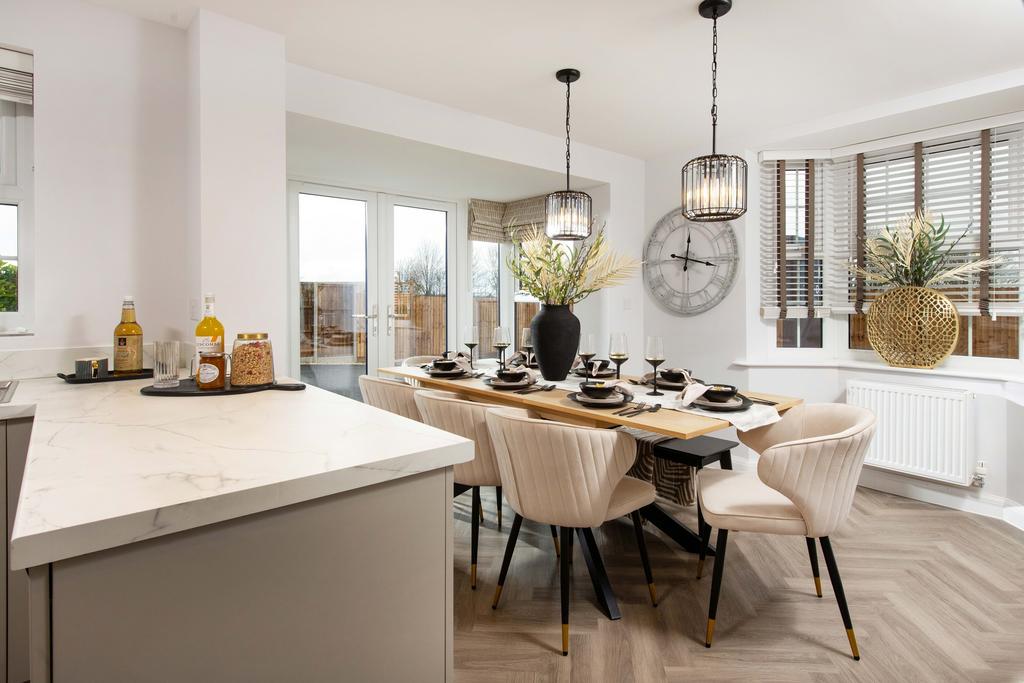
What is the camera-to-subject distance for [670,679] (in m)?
1.69

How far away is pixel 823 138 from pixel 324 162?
3.33 metres

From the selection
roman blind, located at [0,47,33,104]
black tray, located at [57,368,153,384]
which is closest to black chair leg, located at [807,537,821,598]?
black tray, located at [57,368,153,384]

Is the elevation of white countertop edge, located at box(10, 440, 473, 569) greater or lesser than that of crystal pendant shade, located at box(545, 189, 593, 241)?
lesser

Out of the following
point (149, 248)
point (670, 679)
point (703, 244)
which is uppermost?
point (703, 244)

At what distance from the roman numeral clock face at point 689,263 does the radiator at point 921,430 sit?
43.7 inches

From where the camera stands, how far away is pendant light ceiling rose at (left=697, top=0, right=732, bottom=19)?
85.8 inches

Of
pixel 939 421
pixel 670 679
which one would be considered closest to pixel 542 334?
pixel 670 679

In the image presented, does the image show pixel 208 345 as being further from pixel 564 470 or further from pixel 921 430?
pixel 921 430

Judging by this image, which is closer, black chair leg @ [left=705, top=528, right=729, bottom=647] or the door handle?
black chair leg @ [left=705, top=528, right=729, bottom=647]

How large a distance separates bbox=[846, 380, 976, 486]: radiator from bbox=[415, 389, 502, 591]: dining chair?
230 cm

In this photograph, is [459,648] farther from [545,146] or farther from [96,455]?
[545,146]

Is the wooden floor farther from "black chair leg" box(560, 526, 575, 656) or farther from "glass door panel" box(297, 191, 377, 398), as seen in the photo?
"glass door panel" box(297, 191, 377, 398)

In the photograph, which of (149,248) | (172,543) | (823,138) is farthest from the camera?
(823,138)

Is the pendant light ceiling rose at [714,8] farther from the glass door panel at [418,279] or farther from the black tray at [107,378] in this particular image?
the glass door panel at [418,279]
